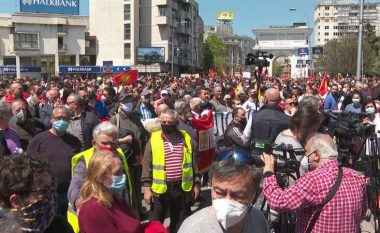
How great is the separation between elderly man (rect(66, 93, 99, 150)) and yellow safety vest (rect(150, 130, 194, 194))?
1445 millimetres

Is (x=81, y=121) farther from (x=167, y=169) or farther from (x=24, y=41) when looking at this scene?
(x=24, y=41)

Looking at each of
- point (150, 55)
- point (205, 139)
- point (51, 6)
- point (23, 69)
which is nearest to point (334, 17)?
point (150, 55)

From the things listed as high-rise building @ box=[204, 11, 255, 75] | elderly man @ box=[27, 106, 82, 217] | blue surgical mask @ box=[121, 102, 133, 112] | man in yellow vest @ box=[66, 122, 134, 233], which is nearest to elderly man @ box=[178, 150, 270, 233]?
man in yellow vest @ box=[66, 122, 134, 233]

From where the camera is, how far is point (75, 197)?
438 centimetres

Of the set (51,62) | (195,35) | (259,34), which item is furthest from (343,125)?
(259,34)

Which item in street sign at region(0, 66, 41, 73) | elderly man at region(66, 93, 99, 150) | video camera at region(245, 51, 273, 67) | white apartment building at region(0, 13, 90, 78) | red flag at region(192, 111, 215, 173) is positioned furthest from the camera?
white apartment building at region(0, 13, 90, 78)

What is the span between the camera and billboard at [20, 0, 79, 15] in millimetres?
72688

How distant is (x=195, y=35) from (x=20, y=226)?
298 ft

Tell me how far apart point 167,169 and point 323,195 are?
88.6 inches

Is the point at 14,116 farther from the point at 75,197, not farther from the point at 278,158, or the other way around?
the point at 278,158

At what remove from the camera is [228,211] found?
270 cm

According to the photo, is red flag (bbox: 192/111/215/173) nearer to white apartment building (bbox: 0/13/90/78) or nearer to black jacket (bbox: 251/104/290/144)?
black jacket (bbox: 251/104/290/144)

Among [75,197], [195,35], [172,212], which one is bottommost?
[172,212]

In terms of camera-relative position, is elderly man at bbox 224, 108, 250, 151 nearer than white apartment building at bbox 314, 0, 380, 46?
Yes
